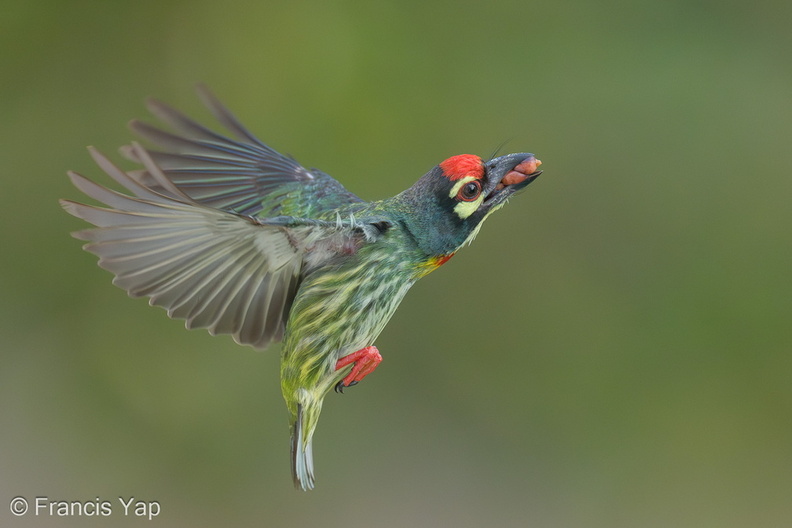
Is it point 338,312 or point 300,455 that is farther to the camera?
point 300,455

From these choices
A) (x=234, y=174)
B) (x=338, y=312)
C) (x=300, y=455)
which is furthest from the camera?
(x=234, y=174)

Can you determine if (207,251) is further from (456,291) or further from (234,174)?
(456,291)

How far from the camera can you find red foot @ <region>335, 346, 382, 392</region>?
2746mm

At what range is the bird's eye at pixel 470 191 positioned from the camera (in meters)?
2.73

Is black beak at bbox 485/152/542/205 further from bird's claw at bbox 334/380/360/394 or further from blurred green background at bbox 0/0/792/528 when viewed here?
blurred green background at bbox 0/0/792/528

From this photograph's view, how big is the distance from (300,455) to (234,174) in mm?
1276

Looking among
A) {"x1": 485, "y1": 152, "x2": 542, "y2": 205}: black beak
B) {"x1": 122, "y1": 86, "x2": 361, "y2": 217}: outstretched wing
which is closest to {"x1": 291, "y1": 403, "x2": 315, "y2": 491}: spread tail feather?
{"x1": 122, "y1": 86, "x2": 361, "y2": 217}: outstretched wing

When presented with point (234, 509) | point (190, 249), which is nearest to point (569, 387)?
point (234, 509)

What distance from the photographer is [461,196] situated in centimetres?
275

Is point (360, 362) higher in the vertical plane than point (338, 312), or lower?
lower

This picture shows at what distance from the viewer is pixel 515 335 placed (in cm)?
667

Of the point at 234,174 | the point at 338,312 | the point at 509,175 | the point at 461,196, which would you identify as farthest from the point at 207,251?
the point at 234,174

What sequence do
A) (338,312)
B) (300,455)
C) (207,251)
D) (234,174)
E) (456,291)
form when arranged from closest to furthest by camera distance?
(207,251) < (338,312) < (300,455) < (234,174) < (456,291)

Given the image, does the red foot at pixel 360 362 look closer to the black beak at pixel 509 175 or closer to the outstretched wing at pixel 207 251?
the outstretched wing at pixel 207 251
